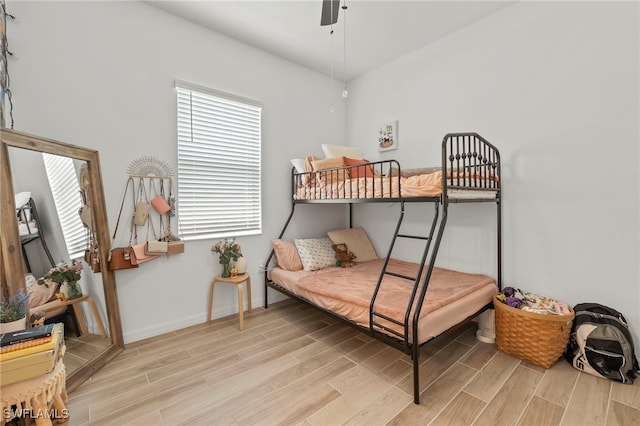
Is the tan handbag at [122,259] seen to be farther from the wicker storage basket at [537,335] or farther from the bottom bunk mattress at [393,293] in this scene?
the wicker storage basket at [537,335]

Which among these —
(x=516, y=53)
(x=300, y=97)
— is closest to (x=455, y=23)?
(x=516, y=53)

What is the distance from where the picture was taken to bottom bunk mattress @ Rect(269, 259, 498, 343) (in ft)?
5.74

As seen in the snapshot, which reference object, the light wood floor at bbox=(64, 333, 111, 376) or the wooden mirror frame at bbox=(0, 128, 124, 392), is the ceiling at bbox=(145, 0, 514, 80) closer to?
the wooden mirror frame at bbox=(0, 128, 124, 392)

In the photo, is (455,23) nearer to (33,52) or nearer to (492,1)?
(492,1)

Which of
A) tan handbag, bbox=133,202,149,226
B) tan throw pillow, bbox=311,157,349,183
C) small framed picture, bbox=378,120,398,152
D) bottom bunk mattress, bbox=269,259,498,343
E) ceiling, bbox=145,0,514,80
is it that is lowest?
bottom bunk mattress, bbox=269,259,498,343

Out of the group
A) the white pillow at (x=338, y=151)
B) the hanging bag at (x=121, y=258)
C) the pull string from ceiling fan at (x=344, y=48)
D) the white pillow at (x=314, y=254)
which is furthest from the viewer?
the white pillow at (x=338, y=151)

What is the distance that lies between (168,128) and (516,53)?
10.1 ft

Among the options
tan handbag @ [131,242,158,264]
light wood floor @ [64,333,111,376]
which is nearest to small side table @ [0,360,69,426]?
light wood floor @ [64,333,111,376]

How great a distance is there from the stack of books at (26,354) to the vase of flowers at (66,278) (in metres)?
0.41

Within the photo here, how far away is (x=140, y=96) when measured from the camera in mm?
2291

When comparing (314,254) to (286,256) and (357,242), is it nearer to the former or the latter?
(286,256)

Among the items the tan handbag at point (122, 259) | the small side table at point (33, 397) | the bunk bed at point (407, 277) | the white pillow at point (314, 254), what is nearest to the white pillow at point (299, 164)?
the bunk bed at point (407, 277)

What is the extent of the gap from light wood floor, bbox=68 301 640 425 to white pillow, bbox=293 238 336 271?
0.80 meters

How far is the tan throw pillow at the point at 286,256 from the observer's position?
2.93 metres
